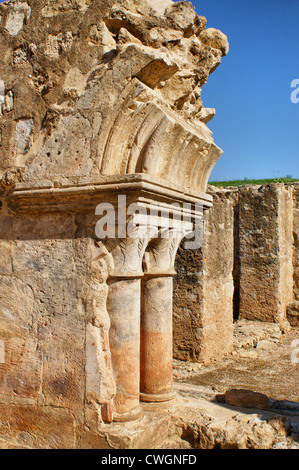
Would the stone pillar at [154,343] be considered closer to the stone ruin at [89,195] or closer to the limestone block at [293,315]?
the stone ruin at [89,195]

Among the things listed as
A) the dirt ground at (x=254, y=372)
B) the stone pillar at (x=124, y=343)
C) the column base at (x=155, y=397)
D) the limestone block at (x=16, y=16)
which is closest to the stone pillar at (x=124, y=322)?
the stone pillar at (x=124, y=343)

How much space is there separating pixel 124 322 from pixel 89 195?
859 mm

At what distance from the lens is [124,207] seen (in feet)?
9.80

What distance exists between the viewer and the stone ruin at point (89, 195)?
9.93 ft

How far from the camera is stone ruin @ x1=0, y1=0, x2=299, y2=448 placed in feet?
9.93

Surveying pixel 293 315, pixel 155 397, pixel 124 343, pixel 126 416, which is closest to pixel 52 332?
pixel 124 343

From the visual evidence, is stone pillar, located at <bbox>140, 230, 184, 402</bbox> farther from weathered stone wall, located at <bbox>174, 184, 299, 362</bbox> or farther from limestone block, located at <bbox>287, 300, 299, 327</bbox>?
limestone block, located at <bbox>287, 300, 299, 327</bbox>

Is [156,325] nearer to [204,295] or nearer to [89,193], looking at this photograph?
[89,193]

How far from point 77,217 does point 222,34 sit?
2054 mm

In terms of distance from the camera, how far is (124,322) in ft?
9.98

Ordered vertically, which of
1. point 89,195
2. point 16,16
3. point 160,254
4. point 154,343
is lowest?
point 154,343

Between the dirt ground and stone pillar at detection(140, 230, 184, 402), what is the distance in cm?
141
